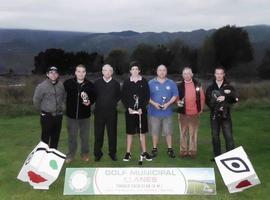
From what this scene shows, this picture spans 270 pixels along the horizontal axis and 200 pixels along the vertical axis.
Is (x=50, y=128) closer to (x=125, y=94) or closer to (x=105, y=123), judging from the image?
(x=105, y=123)

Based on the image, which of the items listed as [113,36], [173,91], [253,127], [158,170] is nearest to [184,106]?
[173,91]

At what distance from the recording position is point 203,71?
2034 inches

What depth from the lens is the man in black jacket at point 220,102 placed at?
26.4 feet

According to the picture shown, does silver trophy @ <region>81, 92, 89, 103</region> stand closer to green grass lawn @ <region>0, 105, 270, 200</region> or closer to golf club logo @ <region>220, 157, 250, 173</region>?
green grass lawn @ <region>0, 105, 270, 200</region>

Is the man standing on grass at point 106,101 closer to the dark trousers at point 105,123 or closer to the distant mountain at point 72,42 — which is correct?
the dark trousers at point 105,123

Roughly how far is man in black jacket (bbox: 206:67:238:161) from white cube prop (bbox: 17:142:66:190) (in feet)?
9.25

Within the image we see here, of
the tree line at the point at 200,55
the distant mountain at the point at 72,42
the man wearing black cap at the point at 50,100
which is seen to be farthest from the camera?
the distant mountain at the point at 72,42

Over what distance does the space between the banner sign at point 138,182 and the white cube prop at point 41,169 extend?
259 mm

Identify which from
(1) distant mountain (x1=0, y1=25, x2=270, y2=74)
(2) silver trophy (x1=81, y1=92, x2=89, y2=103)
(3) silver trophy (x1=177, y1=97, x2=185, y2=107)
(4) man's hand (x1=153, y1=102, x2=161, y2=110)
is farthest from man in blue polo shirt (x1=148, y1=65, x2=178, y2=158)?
(1) distant mountain (x1=0, y1=25, x2=270, y2=74)

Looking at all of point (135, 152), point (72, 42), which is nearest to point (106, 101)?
point (135, 152)

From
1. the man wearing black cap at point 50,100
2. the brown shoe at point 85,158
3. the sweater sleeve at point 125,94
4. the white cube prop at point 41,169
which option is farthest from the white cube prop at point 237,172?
the man wearing black cap at point 50,100

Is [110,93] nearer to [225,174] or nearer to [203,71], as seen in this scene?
[225,174]

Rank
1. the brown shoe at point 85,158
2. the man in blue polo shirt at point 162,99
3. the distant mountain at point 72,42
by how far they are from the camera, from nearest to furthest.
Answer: the man in blue polo shirt at point 162,99 → the brown shoe at point 85,158 → the distant mountain at point 72,42

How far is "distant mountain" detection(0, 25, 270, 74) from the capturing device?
202 ft
